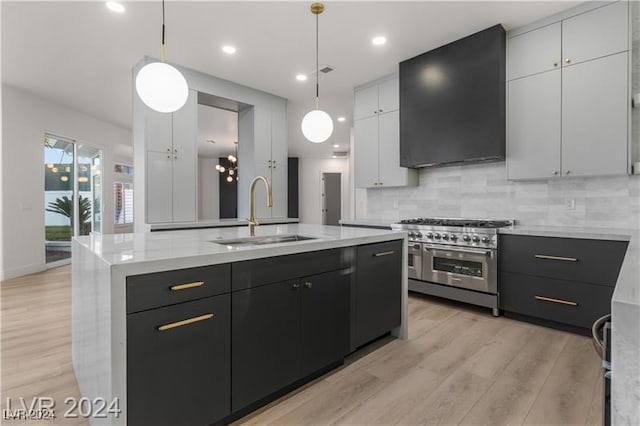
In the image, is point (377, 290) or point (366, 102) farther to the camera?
point (366, 102)

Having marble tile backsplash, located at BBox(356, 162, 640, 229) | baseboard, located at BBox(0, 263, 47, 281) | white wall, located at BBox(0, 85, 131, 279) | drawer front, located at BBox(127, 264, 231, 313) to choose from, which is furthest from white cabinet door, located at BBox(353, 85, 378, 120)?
baseboard, located at BBox(0, 263, 47, 281)

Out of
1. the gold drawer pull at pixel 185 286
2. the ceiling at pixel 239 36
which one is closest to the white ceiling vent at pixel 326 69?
the ceiling at pixel 239 36

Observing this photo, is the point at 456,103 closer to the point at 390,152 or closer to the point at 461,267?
the point at 390,152

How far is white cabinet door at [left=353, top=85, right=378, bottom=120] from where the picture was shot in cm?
438

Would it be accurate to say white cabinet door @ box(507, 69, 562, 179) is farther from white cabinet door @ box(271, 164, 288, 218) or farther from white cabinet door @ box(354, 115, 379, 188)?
white cabinet door @ box(271, 164, 288, 218)

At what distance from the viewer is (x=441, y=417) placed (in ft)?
5.30

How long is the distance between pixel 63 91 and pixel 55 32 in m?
2.15

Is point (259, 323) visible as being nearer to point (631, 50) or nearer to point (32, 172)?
point (631, 50)

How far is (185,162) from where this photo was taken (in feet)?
13.1

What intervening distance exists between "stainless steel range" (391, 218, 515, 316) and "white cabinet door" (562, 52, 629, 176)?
0.84 metres

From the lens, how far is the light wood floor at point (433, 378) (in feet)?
5.35

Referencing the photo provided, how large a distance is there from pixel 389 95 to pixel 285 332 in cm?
350

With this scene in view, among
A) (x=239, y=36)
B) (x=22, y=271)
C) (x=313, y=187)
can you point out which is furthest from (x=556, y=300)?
(x=313, y=187)

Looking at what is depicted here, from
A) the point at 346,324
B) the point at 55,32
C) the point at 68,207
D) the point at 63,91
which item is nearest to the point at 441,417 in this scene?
the point at 346,324
